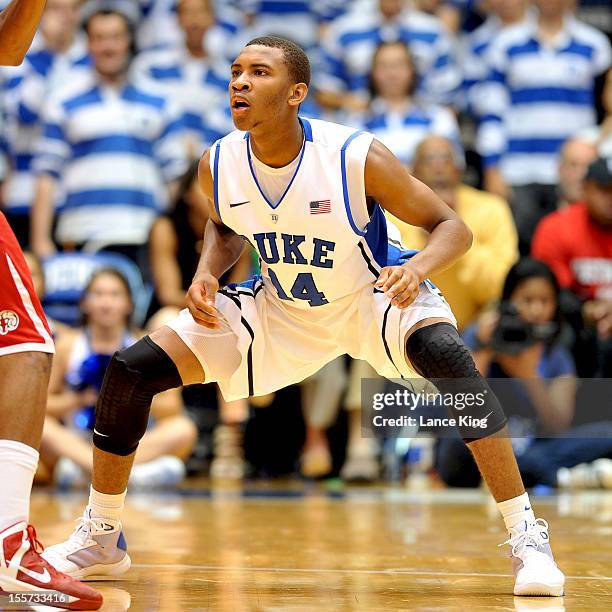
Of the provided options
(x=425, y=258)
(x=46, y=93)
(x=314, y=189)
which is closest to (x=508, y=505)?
(x=425, y=258)

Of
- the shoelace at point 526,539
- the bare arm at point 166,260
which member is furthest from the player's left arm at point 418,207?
the bare arm at point 166,260

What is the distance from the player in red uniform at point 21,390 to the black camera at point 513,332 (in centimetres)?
440

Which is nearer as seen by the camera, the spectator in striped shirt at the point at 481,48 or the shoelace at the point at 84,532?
the shoelace at the point at 84,532

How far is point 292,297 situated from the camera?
179 inches

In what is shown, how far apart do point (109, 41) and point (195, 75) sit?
3.82 feet

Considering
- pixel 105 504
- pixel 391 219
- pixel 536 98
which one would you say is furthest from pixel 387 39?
pixel 105 504

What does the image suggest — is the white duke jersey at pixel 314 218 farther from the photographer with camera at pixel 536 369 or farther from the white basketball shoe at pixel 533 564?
the photographer with camera at pixel 536 369

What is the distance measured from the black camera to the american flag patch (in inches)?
139

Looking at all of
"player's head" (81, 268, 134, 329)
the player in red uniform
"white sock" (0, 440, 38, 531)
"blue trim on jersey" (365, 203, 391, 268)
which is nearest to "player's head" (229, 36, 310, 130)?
"blue trim on jersey" (365, 203, 391, 268)

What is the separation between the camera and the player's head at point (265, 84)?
426 centimetres

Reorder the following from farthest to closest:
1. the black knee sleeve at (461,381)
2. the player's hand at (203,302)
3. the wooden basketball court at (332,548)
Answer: the player's hand at (203,302) → the black knee sleeve at (461,381) → the wooden basketball court at (332,548)

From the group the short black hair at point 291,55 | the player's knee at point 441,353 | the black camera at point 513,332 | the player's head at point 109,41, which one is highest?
the player's head at point 109,41

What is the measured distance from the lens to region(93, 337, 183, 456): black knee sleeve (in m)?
4.31

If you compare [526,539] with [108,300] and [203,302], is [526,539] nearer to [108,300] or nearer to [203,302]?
[203,302]
